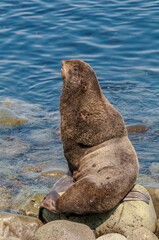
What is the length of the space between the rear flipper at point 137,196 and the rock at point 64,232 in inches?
32.3

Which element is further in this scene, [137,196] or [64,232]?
[137,196]

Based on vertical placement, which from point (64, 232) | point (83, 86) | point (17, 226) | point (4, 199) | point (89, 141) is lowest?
point (4, 199)

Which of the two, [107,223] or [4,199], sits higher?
[107,223]

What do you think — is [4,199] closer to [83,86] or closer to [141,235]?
[83,86]

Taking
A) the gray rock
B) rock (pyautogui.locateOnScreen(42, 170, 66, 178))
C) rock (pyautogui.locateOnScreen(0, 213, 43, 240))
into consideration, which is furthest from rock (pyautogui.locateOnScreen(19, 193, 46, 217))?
the gray rock

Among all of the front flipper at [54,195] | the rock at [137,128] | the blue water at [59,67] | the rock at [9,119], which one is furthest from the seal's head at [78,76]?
the rock at [9,119]

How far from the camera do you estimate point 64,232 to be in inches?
229

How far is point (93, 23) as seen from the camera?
18953mm

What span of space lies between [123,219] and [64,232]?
95 centimetres

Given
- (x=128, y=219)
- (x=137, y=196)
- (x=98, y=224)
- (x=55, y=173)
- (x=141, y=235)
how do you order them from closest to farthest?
(x=141, y=235) < (x=128, y=219) < (x=98, y=224) < (x=137, y=196) < (x=55, y=173)

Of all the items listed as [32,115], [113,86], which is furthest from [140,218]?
[113,86]

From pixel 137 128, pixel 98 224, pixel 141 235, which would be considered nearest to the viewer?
pixel 141 235

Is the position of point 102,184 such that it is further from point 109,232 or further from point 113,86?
point 113,86

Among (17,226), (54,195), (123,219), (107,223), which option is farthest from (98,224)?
(17,226)
